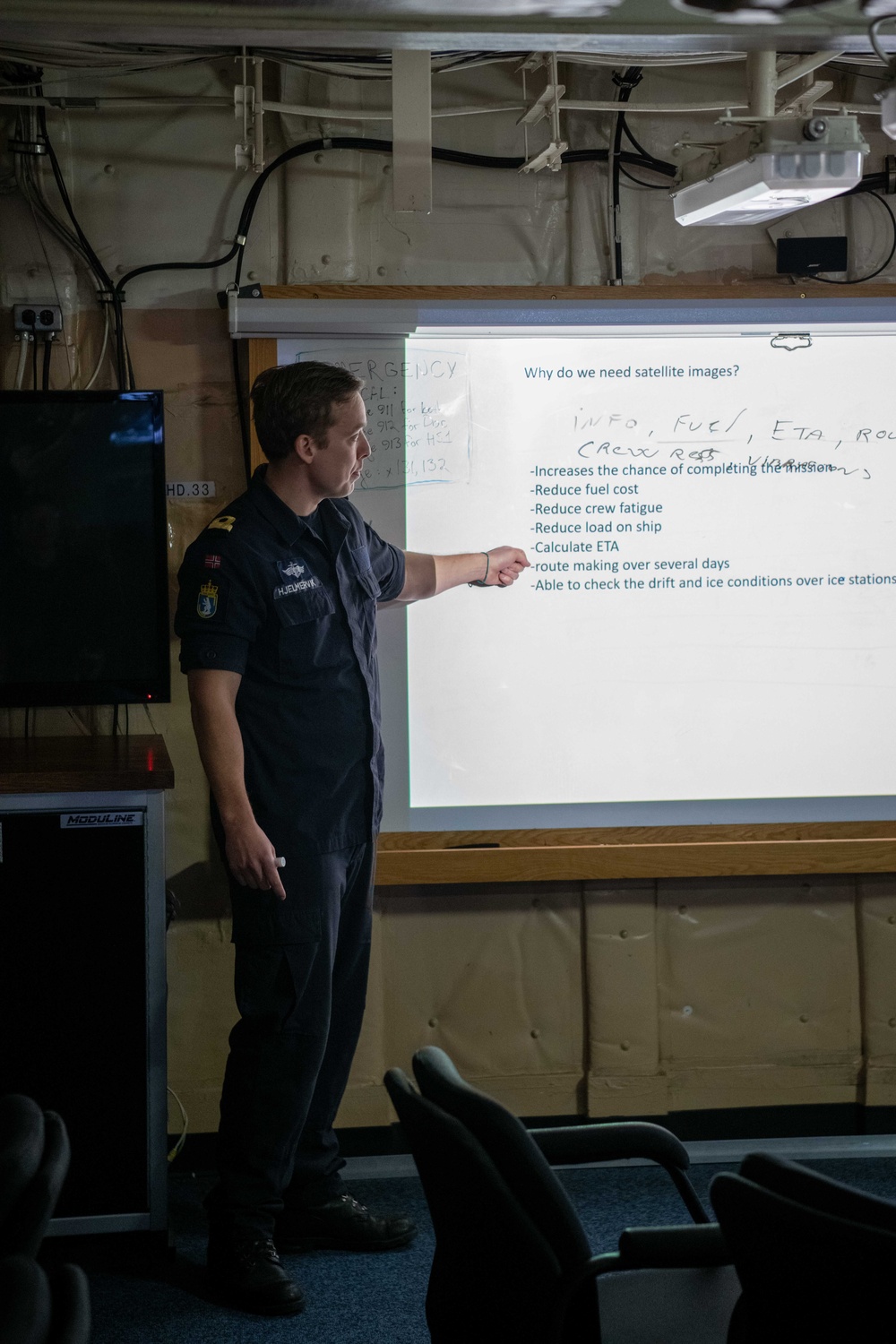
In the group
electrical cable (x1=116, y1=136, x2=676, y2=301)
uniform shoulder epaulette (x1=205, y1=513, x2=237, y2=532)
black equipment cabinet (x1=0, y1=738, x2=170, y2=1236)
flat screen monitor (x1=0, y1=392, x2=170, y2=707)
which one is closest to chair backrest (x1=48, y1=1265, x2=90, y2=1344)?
black equipment cabinet (x1=0, y1=738, x2=170, y2=1236)

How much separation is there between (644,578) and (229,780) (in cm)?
125

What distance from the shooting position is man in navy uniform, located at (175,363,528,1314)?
241 centimetres

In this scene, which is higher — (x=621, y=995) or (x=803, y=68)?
(x=803, y=68)

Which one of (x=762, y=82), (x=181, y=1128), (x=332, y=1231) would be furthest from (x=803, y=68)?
(x=181, y=1128)

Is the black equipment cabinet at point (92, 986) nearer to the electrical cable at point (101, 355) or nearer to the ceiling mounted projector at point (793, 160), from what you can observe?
the electrical cable at point (101, 355)

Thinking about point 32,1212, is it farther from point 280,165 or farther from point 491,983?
point 280,165

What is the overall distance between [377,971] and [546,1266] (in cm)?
187

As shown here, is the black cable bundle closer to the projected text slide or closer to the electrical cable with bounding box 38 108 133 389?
the electrical cable with bounding box 38 108 133 389

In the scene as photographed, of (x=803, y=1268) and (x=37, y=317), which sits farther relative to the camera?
(x=37, y=317)

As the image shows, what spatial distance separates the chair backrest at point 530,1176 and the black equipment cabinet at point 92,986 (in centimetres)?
128

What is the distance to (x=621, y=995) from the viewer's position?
10.4 ft

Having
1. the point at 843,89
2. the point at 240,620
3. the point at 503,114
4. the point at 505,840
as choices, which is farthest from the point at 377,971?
the point at 843,89

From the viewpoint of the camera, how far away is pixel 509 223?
3.12 meters

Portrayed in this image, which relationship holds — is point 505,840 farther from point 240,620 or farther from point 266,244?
point 266,244
